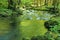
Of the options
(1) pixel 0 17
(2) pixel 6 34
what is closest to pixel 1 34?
(2) pixel 6 34

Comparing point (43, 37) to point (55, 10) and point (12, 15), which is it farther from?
point (55, 10)

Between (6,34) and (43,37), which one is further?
(6,34)

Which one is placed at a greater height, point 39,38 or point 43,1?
point 39,38

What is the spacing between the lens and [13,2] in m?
28.8

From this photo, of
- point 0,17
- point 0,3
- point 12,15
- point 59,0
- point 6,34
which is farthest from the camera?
point 0,3

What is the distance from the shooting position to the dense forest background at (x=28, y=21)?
14765 mm

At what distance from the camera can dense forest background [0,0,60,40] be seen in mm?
14765

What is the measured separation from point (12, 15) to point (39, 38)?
13.9 metres

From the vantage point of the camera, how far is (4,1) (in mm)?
31453

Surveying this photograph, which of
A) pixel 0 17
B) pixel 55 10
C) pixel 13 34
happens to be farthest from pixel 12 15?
pixel 13 34

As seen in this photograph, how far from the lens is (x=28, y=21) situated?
Answer: 21969 mm

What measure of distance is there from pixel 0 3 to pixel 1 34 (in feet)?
52.3

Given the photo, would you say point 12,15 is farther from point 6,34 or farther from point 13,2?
point 6,34

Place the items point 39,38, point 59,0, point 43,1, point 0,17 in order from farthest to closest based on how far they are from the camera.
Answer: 1. point 43,1
2. point 59,0
3. point 0,17
4. point 39,38
